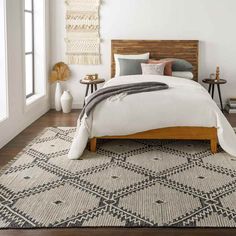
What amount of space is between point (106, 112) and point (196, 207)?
5.28ft

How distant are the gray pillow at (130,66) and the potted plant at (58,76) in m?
1.06

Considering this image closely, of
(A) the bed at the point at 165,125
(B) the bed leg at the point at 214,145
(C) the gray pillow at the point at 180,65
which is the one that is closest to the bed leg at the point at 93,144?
(A) the bed at the point at 165,125

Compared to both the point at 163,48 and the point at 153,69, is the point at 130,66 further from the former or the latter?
the point at 163,48

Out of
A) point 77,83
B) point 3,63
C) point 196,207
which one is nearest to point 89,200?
point 196,207

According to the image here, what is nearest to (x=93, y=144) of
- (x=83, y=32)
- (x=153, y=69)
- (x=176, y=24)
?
(x=153, y=69)

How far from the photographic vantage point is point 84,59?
22.1ft

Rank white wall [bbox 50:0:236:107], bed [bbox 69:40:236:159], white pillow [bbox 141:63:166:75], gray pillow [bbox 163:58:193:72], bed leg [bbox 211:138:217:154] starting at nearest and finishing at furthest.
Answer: bed [bbox 69:40:236:159] → bed leg [bbox 211:138:217:154] → white pillow [bbox 141:63:166:75] → gray pillow [bbox 163:58:193:72] → white wall [bbox 50:0:236:107]

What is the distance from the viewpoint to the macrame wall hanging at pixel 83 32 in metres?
6.57

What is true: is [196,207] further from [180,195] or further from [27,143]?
[27,143]

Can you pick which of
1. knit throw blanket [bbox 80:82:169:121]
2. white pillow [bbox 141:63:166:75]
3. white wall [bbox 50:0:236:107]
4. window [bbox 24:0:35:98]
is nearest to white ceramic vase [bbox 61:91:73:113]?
window [bbox 24:0:35:98]

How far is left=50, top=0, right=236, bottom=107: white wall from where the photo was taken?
6535mm

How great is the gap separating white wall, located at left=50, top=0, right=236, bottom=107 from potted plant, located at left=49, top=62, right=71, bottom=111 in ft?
0.95

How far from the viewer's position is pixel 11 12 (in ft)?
15.5

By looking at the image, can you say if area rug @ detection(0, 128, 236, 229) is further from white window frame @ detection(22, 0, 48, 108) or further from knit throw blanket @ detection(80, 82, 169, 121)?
white window frame @ detection(22, 0, 48, 108)
